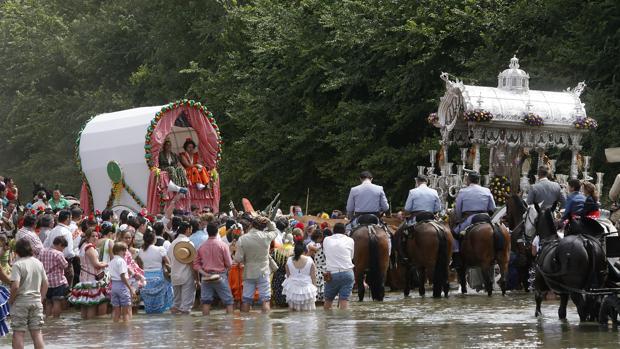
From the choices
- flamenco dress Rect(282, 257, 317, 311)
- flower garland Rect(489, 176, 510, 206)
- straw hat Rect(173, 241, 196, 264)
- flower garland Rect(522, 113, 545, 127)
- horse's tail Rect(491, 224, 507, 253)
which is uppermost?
flower garland Rect(522, 113, 545, 127)

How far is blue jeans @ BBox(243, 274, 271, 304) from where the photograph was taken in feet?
69.7

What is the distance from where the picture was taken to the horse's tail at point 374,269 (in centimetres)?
2234

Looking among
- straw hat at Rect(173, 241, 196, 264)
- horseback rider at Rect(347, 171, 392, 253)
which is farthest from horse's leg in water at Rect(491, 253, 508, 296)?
straw hat at Rect(173, 241, 196, 264)

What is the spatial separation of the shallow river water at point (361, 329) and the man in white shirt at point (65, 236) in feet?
2.49

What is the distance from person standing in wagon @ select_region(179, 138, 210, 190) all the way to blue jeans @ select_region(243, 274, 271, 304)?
9.41m

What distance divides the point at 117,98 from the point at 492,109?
26617 mm

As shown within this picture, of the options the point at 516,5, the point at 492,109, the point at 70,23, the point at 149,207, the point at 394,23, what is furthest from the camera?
the point at 70,23

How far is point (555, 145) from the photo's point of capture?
2895cm

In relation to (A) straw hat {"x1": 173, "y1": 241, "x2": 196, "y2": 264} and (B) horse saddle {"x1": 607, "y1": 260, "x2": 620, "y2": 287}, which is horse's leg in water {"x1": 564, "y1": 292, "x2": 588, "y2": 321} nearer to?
(B) horse saddle {"x1": 607, "y1": 260, "x2": 620, "y2": 287}

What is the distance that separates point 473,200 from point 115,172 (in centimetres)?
968

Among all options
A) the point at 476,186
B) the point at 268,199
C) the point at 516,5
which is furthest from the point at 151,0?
the point at 476,186

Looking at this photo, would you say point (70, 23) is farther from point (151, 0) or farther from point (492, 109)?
point (492, 109)

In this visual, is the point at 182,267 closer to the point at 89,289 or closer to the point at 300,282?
the point at 89,289

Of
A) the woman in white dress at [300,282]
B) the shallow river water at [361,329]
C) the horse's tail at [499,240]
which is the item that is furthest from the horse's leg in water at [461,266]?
the woman in white dress at [300,282]
